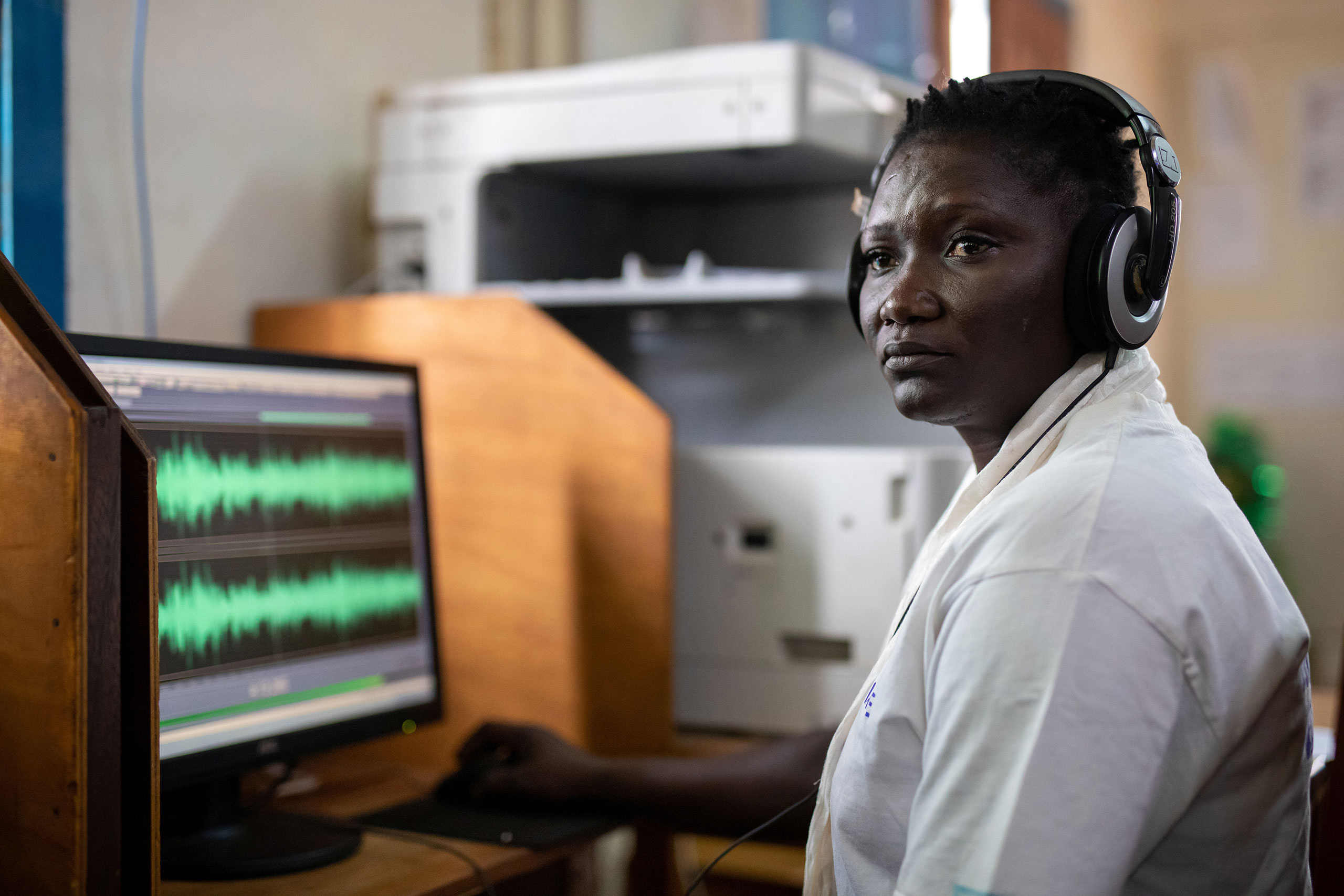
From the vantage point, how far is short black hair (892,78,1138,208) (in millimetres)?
817

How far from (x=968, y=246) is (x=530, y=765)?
0.69 meters

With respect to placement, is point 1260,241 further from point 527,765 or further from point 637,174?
point 527,765

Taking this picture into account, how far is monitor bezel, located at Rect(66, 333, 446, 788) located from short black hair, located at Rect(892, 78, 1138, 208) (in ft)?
1.97

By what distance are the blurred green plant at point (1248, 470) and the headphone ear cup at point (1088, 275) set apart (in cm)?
300

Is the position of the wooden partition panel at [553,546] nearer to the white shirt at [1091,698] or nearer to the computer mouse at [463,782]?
the computer mouse at [463,782]

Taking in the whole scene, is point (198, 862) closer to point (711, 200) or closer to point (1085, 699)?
point (1085, 699)

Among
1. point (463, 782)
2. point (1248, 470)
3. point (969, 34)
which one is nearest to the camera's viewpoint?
point (463, 782)

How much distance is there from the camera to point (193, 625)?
1.03 meters

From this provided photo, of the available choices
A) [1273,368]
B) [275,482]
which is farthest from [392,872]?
[1273,368]

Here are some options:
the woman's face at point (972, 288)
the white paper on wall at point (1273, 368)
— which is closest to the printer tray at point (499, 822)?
the woman's face at point (972, 288)

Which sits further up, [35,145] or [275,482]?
[35,145]

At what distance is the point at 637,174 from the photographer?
1.75 meters

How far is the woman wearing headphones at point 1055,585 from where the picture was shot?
632mm

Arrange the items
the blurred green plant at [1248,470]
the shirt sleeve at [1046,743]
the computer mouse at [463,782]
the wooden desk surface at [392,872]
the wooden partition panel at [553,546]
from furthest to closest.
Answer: the blurred green plant at [1248,470]
the wooden partition panel at [553,546]
the computer mouse at [463,782]
the wooden desk surface at [392,872]
the shirt sleeve at [1046,743]
